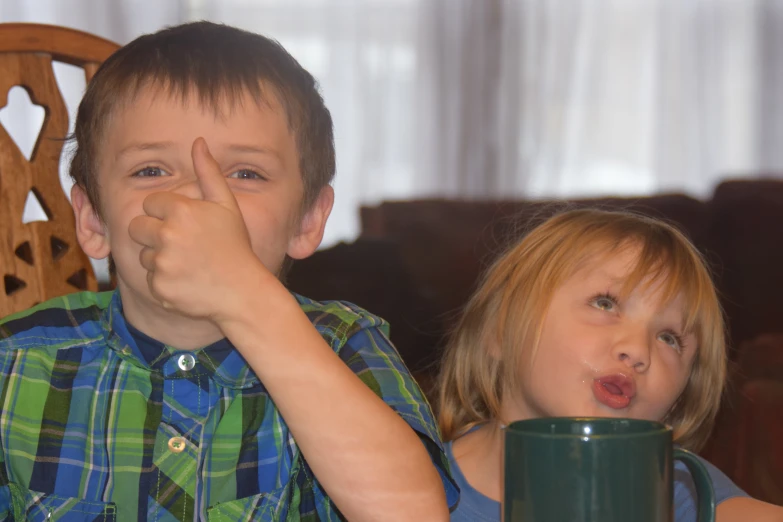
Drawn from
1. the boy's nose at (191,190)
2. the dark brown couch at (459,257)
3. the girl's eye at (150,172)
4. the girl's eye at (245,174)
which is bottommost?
the dark brown couch at (459,257)

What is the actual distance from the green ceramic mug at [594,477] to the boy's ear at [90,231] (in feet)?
1.78

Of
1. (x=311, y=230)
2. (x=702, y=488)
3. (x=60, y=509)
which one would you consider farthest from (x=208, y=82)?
(x=702, y=488)

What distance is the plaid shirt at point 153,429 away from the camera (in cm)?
85

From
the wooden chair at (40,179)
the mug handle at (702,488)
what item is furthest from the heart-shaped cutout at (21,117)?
the mug handle at (702,488)

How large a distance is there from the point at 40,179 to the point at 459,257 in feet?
5.66

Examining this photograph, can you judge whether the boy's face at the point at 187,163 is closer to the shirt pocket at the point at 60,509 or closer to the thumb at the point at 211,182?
the thumb at the point at 211,182

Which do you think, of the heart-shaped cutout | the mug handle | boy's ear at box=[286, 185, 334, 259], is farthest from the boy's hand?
the heart-shaped cutout

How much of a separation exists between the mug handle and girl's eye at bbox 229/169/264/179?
0.45m

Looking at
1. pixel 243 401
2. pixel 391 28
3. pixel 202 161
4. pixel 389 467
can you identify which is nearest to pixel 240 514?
pixel 243 401

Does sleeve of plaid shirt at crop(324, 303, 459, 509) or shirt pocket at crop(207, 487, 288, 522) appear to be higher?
sleeve of plaid shirt at crop(324, 303, 459, 509)

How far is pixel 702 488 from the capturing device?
2.07 feet

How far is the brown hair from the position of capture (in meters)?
0.87

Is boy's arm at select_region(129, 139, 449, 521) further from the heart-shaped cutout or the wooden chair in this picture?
the heart-shaped cutout

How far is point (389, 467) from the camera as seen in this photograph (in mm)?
704
